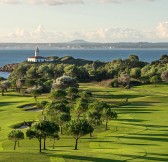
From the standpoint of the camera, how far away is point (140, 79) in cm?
16712

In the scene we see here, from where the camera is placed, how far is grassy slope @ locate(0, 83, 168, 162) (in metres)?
52.4

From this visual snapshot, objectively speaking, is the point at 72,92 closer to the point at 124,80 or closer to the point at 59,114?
the point at 59,114

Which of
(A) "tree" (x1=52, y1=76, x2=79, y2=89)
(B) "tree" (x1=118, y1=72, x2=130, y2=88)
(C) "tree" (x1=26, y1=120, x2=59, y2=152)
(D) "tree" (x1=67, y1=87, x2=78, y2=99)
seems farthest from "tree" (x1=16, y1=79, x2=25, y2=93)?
(C) "tree" (x1=26, y1=120, x2=59, y2=152)

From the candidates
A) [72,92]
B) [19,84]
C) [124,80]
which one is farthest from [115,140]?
[124,80]

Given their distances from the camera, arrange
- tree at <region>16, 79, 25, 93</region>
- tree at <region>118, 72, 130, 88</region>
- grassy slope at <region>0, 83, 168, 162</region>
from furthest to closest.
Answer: tree at <region>118, 72, 130, 88</region>, tree at <region>16, 79, 25, 93</region>, grassy slope at <region>0, 83, 168, 162</region>

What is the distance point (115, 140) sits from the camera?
6638 centimetres

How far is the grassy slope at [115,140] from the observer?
172ft

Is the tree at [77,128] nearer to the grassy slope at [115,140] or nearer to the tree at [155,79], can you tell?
the grassy slope at [115,140]

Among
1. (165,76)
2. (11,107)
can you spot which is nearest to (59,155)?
(11,107)

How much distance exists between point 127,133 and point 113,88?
262 feet

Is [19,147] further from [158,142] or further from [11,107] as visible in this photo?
[11,107]

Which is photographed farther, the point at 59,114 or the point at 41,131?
the point at 59,114

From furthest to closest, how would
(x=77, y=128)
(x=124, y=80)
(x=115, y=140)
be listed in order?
(x=124, y=80) → (x=115, y=140) → (x=77, y=128)

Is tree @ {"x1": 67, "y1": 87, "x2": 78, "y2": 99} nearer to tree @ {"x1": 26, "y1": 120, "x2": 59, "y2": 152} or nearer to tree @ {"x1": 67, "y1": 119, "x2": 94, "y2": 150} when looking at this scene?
tree @ {"x1": 67, "y1": 119, "x2": 94, "y2": 150}
